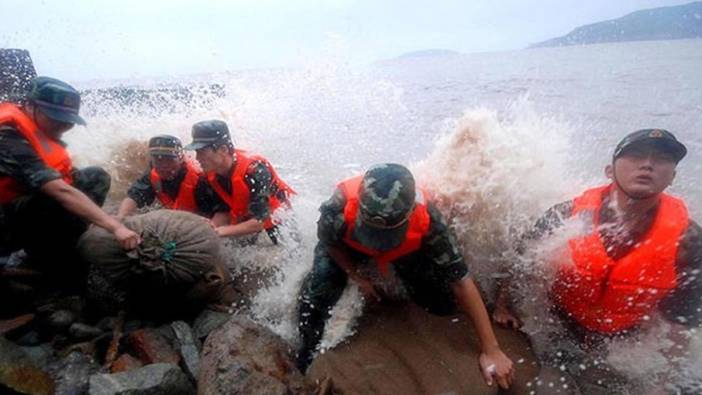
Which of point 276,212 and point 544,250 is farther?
point 276,212

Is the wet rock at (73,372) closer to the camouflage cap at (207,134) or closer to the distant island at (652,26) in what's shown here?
the camouflage cap at (207,134)

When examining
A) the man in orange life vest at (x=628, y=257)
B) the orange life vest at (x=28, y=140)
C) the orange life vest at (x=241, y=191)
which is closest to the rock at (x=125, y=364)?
the orange life vest at (x=28, y=140)

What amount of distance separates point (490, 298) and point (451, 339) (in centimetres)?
66

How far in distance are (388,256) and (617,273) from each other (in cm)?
152

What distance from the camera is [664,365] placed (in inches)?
119

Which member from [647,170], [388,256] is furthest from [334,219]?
[647,170]

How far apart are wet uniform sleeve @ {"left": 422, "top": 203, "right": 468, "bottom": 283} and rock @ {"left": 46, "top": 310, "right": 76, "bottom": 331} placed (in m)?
2.45

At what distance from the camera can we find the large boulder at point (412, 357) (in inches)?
112

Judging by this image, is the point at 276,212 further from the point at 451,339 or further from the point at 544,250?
the point at 544,250

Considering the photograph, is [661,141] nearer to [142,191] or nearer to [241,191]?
[241,191]

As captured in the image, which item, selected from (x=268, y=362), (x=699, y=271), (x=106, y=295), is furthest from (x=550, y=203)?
(x=106, y=295)

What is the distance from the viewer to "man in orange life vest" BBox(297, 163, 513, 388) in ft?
8.59

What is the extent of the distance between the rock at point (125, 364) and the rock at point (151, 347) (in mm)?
44

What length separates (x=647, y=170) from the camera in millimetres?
2881
